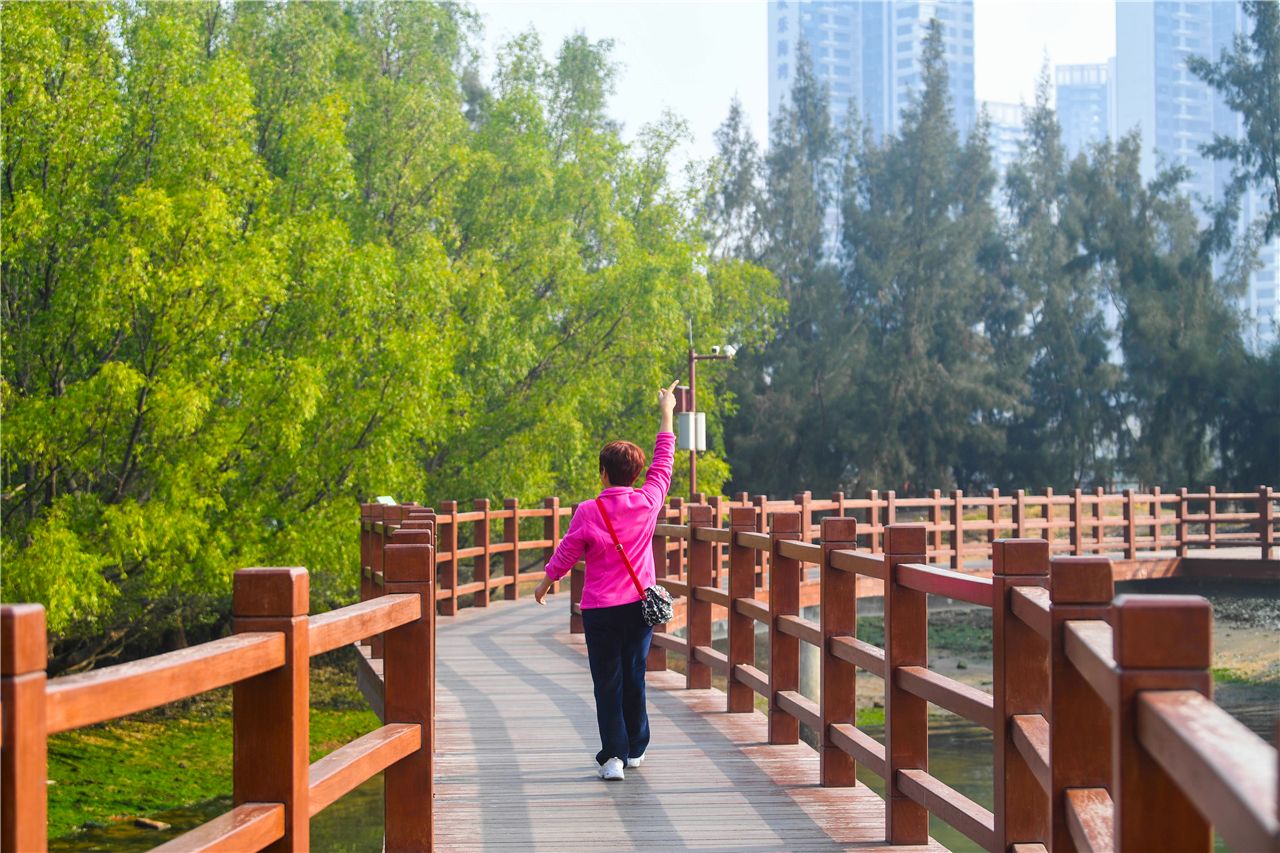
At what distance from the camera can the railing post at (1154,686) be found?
7.75 feet

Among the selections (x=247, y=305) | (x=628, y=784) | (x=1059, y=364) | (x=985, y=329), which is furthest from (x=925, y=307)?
(x=628, y=784)

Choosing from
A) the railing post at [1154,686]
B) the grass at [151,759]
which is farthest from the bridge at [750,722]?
the grass at [151,759]

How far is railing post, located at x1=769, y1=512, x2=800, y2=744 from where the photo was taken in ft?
25.2

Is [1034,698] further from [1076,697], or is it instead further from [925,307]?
[925,307]

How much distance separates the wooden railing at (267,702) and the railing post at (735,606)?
3.61 metres

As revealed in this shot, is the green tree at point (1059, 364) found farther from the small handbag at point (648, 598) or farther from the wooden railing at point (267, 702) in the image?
the wooden railing at point (267, 702)

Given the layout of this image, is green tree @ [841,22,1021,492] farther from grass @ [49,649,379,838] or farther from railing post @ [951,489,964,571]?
grass @ [49,649,379,838]

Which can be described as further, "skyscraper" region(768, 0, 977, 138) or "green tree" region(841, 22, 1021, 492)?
"skyscraper" region(768, 0, 977, 138)

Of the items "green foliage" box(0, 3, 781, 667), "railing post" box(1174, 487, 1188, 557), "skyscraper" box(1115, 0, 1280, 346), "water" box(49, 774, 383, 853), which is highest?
"skyscraper" box(1115, 0, 1280, 346)

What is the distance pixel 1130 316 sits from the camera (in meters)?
44.8

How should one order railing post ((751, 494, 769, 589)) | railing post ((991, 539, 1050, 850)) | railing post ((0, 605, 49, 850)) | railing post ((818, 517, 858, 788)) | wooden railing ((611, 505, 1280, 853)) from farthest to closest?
railing post ((751, 494, 769, 589)), railing post ((818, 517, 858, 788)), railing post ((991, 539, 1050, 850)), railing post ((0, 605, 49, 850)), wooden railing ((611, 505, 1280, 853))

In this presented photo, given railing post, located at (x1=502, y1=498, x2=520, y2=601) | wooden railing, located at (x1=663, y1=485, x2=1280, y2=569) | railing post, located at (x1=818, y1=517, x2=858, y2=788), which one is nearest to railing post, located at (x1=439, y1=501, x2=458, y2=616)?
railing post, located at (x1=502, y1=498, x2=520, y2=601)

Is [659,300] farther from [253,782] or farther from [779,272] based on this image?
[253,782]

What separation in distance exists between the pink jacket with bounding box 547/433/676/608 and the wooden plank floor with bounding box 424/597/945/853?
892mm
